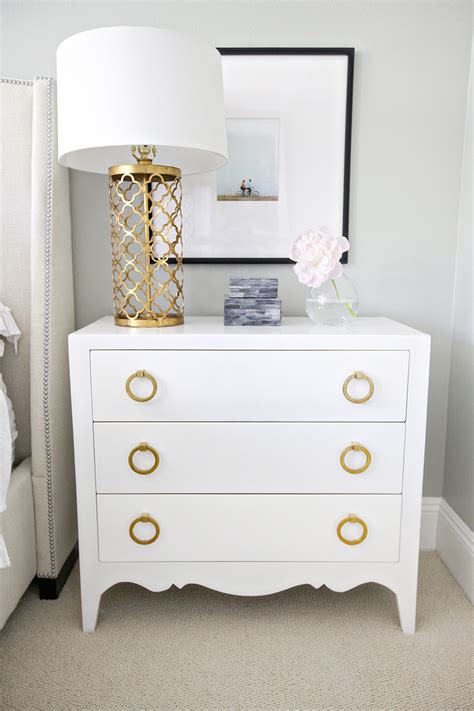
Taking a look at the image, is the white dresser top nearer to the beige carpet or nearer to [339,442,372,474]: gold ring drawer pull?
[339,442,372,474]: gold ring drawer pull

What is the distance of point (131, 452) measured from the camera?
1.37 m

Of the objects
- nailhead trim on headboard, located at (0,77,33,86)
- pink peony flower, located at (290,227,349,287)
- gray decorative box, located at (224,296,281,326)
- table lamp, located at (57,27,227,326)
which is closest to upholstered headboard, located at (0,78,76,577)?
nailhead trim on headboard, located at (0,77,33,86)

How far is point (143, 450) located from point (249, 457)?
27 centimetres

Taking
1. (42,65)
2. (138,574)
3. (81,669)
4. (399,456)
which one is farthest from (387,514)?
(42,65)

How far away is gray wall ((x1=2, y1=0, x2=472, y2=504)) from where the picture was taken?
1.64 metres

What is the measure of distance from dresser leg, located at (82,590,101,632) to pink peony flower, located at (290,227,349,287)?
1.00 meters

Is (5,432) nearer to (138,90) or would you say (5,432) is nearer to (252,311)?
(252,311)

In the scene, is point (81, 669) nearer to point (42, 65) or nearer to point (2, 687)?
point (2, 687)

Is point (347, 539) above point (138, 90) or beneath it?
beneath

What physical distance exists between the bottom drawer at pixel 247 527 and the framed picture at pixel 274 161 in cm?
77

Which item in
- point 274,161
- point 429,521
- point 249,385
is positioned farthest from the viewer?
point 429,521

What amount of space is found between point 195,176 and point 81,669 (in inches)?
55.3

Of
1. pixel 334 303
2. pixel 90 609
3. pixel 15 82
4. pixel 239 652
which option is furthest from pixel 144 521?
pixel 15 82

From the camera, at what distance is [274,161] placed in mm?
1696
